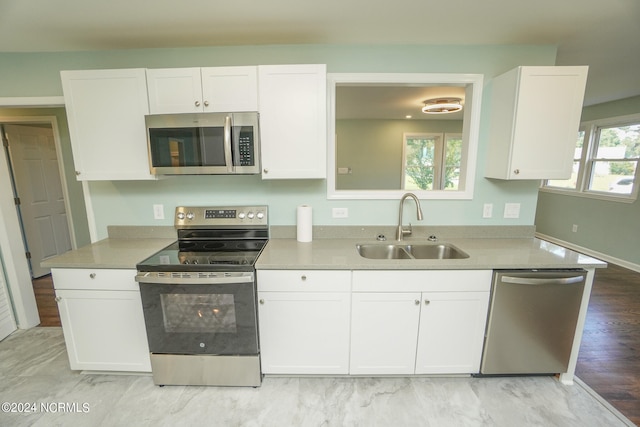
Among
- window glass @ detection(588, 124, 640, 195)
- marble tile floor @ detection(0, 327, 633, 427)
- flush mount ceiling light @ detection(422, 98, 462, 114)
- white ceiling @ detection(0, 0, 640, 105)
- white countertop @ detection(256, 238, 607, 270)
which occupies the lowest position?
marble tile floor @ detection(0, 327, 633, 427)

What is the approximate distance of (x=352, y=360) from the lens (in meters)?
1.88

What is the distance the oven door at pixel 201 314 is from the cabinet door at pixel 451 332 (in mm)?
1135

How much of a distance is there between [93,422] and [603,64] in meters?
4.80

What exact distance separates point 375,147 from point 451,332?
461 cm

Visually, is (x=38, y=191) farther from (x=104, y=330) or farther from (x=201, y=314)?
(x=201, y=314)

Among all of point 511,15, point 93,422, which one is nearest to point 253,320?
point 93,422

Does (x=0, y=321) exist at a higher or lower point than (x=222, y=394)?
higher

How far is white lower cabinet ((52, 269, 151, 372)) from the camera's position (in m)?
1.78

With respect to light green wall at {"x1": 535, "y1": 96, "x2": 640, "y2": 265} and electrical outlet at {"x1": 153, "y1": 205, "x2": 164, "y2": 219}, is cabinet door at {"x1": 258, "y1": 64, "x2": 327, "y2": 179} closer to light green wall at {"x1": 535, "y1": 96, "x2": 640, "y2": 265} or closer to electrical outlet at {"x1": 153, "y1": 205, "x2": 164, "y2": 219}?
electrical outlet at {"x1": 153, "y1": 205, "x2": 164, "y2": 219}

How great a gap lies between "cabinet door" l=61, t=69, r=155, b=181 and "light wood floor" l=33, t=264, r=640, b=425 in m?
1.84

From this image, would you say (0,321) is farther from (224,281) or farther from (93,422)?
(224,281)

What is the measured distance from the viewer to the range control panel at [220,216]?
2203mm

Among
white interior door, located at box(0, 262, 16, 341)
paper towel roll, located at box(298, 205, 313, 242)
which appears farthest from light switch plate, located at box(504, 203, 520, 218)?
white interior door, located at box(0, 262, 16, 341)

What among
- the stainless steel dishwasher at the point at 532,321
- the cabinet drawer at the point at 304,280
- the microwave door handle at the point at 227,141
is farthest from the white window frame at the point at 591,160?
the microwave door handle at the point at 227,141
